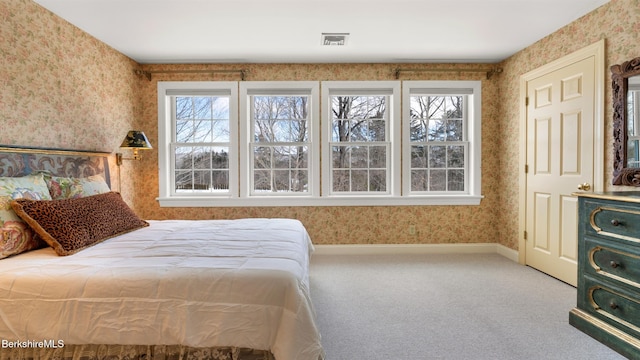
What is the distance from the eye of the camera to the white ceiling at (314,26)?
8.34 feet

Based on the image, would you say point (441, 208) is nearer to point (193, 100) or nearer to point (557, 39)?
point (557, 39)

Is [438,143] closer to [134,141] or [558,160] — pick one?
[558,160]

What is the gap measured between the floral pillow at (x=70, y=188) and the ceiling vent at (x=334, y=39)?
253 centimetres

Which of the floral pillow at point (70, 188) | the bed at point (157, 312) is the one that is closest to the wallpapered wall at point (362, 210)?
the floral pillow at point (70, 188)

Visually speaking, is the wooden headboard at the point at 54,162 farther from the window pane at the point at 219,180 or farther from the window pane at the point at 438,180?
the window pane at the point at 438,180

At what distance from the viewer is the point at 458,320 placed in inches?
88.9

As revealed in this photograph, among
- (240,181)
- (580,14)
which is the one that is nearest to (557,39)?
(580,14)

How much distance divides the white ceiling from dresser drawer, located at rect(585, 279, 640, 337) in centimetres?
228

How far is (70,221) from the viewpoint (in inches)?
77.0

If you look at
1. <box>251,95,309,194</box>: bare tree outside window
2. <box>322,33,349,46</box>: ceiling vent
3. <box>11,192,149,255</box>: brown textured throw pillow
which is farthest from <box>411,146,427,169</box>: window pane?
<box>11,192,149,255</box>: brown textured throw pillow

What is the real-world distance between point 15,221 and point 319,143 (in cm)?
285

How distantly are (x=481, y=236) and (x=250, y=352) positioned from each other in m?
3.52

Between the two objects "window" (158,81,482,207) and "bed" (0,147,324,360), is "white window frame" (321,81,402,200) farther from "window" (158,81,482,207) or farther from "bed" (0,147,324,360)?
"bed" (0,147,324,360)

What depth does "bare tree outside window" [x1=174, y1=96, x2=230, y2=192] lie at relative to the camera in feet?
13.0
